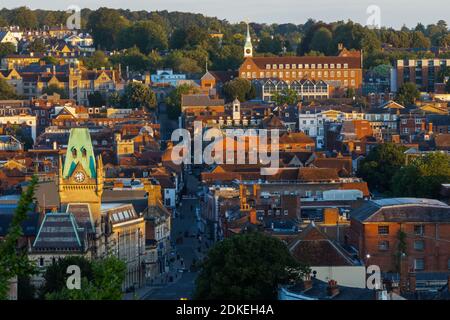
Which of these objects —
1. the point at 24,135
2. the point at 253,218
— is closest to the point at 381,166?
the point at 253,218

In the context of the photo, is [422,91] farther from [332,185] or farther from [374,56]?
[332,185]

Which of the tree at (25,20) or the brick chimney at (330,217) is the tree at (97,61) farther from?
the brick chimney at (330,217)

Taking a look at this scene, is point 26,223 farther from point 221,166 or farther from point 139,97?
point 139,97

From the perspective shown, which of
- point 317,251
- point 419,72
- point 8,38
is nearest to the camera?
point 317,251

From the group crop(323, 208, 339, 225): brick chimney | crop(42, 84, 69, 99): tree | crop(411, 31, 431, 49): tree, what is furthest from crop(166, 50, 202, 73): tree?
crop(323, 208, 339, 225): brick chimney

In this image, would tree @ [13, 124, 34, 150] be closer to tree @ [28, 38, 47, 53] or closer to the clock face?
the clock face
